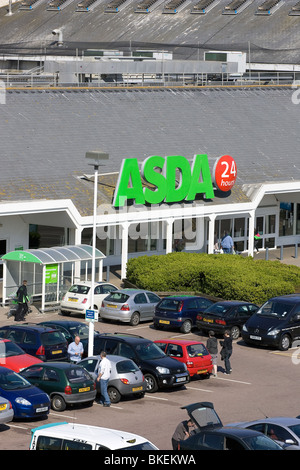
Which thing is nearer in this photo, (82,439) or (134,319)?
(82,439)

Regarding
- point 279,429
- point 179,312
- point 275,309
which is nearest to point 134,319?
point 179,312

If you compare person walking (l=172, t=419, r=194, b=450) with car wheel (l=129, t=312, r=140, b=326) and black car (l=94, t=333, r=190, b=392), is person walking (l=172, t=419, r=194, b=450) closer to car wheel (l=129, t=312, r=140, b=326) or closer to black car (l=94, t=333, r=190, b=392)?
black car (l=94, t=333, r=190, b=392)

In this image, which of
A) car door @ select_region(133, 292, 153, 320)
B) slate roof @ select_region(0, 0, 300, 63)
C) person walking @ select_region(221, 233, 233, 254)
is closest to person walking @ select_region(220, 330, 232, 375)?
car door @ select_region(133, 292, 153, 320)

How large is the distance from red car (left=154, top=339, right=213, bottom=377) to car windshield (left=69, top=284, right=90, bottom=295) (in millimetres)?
7666

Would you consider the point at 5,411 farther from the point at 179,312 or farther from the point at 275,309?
the point at 275,309

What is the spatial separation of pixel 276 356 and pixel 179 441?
47.3 feet

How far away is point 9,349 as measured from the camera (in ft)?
99.1

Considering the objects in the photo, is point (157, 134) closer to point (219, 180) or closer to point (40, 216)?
point (219, 180)

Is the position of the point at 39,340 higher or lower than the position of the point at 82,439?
lower

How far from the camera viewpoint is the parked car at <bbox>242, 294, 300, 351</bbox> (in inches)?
1416

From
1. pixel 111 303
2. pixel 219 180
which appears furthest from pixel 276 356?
pixel 219 180

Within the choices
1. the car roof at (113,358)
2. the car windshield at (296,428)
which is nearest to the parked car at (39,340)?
the car roof at (113,358)

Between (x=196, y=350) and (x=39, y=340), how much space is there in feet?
15.9

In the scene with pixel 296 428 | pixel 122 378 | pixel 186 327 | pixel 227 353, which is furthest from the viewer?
pixel 186 327
